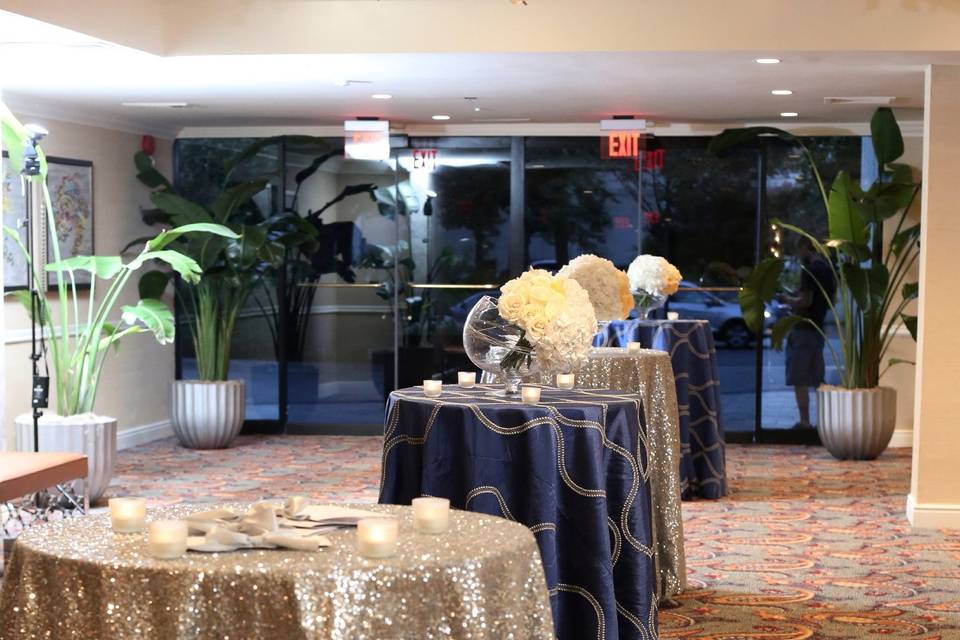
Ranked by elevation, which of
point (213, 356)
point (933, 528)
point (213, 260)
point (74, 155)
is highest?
point (74, 155)

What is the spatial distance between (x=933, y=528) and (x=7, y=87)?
548 centimetres

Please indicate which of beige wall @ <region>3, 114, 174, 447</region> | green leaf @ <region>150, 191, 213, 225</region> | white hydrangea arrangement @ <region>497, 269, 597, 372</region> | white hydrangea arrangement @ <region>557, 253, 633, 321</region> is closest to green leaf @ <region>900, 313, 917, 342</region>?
white hydrangea arrangement @ <region>557, 253, 633, 321</region>

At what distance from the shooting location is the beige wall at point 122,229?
29.6 ft

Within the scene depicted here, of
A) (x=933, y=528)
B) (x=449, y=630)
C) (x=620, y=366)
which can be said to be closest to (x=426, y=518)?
(x=449, y=630)

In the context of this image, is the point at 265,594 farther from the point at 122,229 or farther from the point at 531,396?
the point at 122,229

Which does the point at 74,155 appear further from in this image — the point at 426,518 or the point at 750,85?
the point at 426,518

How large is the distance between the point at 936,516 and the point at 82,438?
4321 mm

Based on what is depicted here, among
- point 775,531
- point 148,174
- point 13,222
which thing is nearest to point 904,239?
point 775,531

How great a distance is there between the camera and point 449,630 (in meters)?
2.31

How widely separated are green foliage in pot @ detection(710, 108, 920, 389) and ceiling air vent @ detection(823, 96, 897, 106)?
0.83ft

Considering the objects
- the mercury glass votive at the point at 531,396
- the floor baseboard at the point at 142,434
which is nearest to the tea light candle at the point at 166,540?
the mercury glass votive at the point at 531,396

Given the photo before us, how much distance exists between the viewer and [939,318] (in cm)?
669

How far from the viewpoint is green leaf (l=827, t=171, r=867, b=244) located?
888 cm

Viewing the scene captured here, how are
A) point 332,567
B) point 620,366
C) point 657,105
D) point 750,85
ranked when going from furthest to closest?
point 657,105 < point 750,85 < point 620,366 < point 332,567
